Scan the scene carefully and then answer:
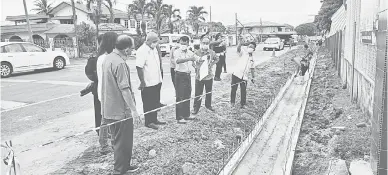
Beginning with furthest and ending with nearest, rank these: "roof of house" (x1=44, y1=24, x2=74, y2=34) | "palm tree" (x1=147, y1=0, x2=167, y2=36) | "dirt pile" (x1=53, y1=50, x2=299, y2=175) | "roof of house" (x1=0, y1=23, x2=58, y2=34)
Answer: "palm tree" (x1=147, y1=0, x2=167, y2=36), "roof of house" (x1=0, y1=23, x2=58, y2=34), "roof of house" (x1=44, y1=24, x2=74, y2=34), "dirt pile" (x1=53, y1=50, x2=299, y2=175)

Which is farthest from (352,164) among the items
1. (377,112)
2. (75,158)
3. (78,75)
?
(78,75)

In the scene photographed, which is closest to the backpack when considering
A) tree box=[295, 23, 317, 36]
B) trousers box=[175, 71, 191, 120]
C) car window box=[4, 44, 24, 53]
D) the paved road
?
the paved road

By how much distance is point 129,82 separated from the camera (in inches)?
163

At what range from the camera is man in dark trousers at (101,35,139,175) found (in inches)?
158

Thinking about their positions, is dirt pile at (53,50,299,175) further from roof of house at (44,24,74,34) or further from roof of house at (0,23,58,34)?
roof of house at (0,23,58,34)

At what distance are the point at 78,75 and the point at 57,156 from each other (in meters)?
10.3

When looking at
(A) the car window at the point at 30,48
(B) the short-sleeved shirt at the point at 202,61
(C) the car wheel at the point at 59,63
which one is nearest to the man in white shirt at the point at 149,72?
(B) the short-sleeved shirt at the point at 202,61

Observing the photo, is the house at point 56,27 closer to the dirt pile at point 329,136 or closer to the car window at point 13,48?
the car window at point 13,48

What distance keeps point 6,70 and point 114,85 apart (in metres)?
12.4

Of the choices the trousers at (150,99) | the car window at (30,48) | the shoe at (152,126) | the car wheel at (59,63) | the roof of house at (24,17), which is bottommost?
the shoe at (152,126)

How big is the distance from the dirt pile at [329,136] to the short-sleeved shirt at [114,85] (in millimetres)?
2566

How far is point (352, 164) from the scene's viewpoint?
13.9 ft

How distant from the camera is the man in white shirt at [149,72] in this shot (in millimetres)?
5680

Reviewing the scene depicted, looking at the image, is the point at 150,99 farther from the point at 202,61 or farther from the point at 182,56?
the point at 202,61
